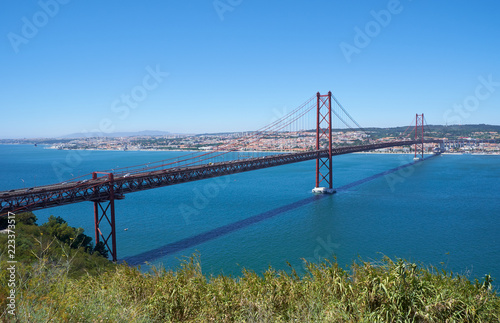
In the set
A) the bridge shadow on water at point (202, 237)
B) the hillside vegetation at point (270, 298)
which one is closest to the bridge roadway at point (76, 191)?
the bridge shadow on water at point (202, 237)

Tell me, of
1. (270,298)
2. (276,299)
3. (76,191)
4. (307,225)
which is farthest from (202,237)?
(270,298)

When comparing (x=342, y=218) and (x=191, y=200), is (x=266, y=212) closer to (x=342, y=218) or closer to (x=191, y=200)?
(x=342, y=218)

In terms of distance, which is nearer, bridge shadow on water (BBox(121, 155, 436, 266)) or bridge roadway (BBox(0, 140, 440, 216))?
bridge roadway (BBox(0, 140, 440, 216))

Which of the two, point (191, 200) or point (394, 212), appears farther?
point (191, 200)

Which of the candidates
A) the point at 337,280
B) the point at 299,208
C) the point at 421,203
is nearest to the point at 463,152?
the point at 421,203

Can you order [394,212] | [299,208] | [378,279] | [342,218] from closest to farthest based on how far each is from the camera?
[378,279] → [342,218] → [394,212] → [299,208]

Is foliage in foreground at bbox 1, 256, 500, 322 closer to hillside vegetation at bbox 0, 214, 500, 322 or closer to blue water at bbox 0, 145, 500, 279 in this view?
hillside vegetation at bbox 0, 214, 500, 322

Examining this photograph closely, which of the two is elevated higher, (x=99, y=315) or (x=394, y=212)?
(x=99, y=315)

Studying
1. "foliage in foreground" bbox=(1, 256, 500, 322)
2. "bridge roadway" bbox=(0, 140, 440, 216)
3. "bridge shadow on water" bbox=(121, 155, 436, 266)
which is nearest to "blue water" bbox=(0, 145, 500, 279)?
"bridge shadow on water" bbox=(121, 155, 436, 266)

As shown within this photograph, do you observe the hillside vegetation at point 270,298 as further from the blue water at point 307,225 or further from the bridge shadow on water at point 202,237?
the bridge shadow on water at point 202,237
